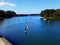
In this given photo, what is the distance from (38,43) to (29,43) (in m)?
1.70

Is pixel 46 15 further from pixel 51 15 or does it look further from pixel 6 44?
pixel 6 44

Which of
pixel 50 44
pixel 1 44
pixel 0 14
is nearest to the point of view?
pixel 1 44

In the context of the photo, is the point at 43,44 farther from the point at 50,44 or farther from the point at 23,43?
the point at 23,43

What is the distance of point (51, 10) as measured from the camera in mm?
151125

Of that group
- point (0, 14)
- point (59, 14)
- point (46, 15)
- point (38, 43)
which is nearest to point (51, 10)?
point (46, 15)

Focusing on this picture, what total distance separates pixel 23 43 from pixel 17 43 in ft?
3.72

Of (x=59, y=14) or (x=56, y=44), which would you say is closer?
(x=56, y=44)

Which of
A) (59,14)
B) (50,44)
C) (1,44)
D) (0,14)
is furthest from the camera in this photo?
(0,14)

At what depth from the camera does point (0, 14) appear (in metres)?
144

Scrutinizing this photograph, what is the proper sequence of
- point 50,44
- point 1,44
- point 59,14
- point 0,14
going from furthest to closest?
point 0,14 < point 59,14 < point 50,44 < point 1,44

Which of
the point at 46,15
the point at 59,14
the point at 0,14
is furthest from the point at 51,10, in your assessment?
the point at 0,14

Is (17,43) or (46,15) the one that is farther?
(46,15)

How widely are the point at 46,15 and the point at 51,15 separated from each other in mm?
7204

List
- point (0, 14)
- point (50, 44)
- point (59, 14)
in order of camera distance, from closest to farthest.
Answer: point (50, 44)
point (59, 14)
point (0, 14)
